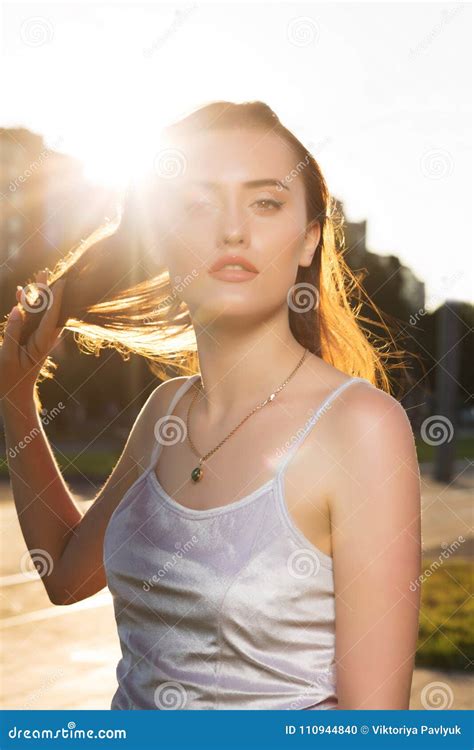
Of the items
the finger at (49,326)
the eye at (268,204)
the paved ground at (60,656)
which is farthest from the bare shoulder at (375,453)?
the paved ground at (60,656)

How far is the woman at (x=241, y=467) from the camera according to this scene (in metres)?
1.79

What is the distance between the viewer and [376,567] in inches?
69.1

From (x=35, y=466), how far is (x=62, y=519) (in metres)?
0.13

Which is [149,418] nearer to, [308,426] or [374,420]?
[308,426]

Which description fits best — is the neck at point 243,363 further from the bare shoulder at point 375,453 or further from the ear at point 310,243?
the bare shoulder at point 375,453

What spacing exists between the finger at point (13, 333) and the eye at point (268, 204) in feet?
2.13

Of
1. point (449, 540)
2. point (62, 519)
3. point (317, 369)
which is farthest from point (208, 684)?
point (449, 540)

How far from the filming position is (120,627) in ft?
6.75

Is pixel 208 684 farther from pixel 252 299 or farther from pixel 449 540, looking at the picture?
pixel 449 540

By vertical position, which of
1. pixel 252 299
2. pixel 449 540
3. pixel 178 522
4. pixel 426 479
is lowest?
pixel 426 479

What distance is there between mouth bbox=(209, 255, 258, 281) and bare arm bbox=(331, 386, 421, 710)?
0.40 metres

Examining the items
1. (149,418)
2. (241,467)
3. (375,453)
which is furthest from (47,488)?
(375,453)

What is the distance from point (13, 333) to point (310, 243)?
676 millimetres

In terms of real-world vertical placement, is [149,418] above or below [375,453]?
below
